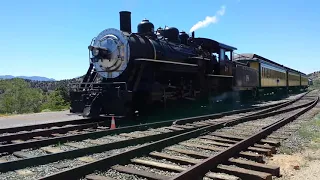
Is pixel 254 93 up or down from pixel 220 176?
up

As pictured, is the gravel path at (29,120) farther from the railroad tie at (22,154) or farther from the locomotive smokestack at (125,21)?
the railroad tie at (22,154)

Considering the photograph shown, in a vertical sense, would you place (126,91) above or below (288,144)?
above

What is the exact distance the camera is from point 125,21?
11.3 metres

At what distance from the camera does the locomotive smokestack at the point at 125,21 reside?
11297mm

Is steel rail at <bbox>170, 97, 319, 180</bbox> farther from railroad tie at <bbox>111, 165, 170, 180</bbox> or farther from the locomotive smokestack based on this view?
the locomotive smokestack

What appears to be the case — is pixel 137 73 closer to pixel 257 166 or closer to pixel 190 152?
pixel 190 152

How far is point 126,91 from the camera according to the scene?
9.23 meters

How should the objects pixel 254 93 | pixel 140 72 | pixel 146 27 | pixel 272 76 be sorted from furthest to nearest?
pixel 272 76
pixel 254 93
pixel 146 27
pixel 140 72

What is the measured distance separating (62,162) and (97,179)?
1.18 meters

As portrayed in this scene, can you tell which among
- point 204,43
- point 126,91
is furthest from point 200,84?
point 126,91

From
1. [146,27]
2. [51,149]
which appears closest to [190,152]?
[51,149]

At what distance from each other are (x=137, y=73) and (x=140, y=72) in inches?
9.7

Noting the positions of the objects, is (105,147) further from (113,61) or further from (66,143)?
(113,61)

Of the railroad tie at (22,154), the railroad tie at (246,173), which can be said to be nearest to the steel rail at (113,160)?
the railroad tie at (246,173)
